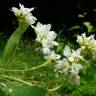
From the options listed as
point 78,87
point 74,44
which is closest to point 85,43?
point 78,87

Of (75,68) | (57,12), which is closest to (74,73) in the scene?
(75,68)

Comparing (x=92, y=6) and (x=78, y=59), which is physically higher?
(x=92, y=6)

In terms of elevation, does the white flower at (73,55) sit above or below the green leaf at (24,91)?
above

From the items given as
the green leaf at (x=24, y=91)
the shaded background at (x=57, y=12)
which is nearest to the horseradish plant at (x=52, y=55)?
the green leaf at (x=24, y=91)

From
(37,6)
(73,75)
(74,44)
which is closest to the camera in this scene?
(73,75)

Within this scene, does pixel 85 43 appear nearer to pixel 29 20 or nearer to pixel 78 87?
pixel 29 20

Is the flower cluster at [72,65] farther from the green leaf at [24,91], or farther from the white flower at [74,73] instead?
the green leaf at [24,91]
